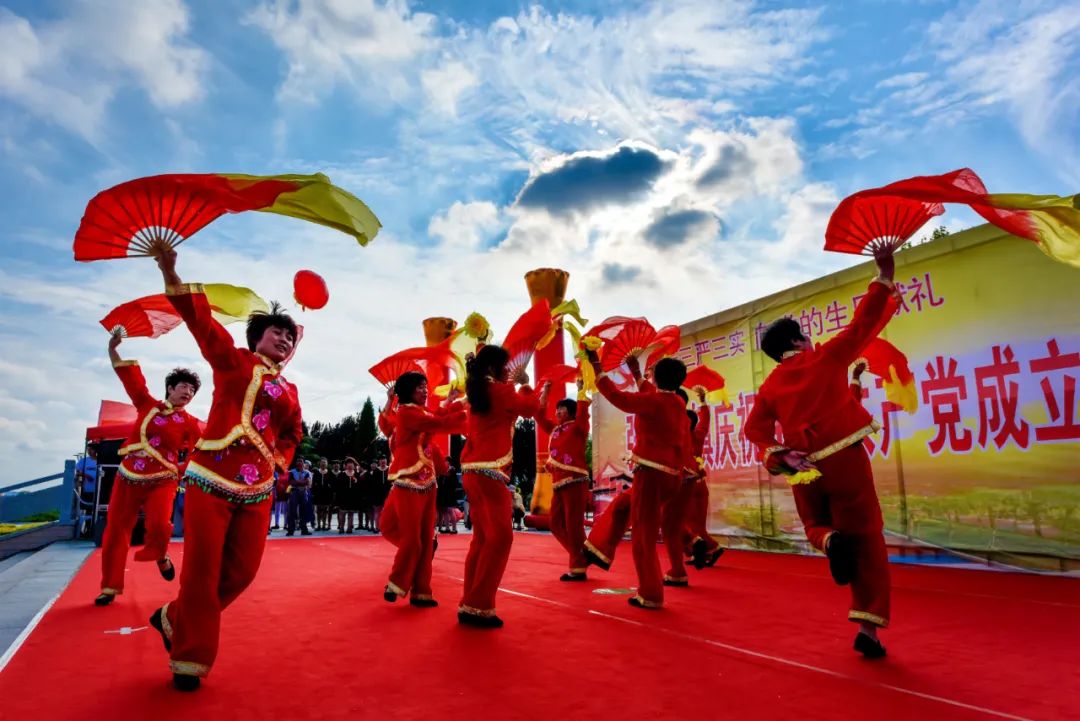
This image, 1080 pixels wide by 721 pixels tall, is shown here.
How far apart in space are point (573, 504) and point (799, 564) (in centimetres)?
271

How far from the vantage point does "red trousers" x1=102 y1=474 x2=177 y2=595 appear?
170 inches

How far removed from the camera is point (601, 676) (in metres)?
2.66

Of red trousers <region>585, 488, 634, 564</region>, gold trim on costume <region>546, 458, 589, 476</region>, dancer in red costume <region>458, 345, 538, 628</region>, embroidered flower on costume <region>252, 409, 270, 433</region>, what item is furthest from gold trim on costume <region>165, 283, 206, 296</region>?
gold trim on costume <region>546, 458, 589, 476</region>

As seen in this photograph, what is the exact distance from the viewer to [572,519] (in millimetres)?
Answer: 5699

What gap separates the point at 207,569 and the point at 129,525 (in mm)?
2411

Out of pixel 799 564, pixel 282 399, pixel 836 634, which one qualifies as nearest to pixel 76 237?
pixel 282 399

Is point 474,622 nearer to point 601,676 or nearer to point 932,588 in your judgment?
point 601,676

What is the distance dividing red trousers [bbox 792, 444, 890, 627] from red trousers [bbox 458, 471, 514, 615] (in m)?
1.63

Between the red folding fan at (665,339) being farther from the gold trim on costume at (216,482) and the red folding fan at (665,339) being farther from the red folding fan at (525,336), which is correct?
the gold trim on costume at (216,482)

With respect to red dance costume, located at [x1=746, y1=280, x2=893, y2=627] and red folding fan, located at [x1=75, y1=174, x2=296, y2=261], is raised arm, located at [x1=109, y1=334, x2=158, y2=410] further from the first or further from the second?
red dance costume, located at [x1=746, y1=280, x2=893, y2=627]

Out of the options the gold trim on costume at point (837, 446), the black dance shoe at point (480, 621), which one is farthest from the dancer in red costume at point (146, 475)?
the gold trim on costume at point (837, 446)

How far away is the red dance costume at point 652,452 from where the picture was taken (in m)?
4.29

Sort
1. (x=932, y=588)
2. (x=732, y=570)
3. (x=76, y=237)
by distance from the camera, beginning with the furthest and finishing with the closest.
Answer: (x=732, y=570) < (x=932, y=588) < (x=76, y=237)

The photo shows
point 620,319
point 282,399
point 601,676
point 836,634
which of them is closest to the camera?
point 601,676
